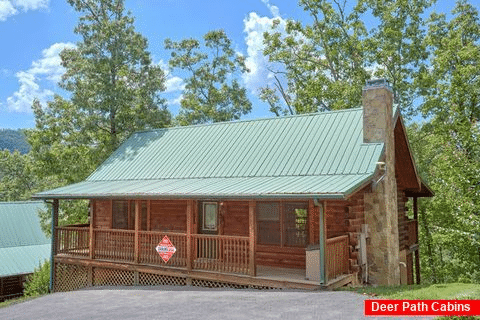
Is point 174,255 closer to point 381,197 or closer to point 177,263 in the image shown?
point 177,263

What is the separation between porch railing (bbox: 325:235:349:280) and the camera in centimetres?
1301

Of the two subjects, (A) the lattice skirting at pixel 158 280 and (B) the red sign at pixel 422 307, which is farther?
(A) the lattice skirting at pixel 158 280

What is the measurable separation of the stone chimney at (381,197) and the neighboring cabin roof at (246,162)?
0.61m

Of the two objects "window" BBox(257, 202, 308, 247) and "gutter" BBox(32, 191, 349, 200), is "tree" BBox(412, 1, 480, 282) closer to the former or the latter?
"window" BBox(257, 202, 308, 247)

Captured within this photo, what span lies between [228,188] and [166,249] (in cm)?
346

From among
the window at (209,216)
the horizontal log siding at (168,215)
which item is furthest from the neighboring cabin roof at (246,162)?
the window at (209,216)

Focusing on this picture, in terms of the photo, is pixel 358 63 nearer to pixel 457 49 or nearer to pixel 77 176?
pixel 457 49

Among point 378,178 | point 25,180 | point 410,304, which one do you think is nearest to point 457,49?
point 378,178

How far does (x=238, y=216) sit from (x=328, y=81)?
20792 millimetres

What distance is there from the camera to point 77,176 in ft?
90.4

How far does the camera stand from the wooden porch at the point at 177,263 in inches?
539

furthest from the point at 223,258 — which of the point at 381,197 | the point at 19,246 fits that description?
the point at 19,246

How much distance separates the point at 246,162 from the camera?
57.5 ft

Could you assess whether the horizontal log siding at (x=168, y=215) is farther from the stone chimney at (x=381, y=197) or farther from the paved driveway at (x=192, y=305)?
the stone chimney at (x=381, y=197)
